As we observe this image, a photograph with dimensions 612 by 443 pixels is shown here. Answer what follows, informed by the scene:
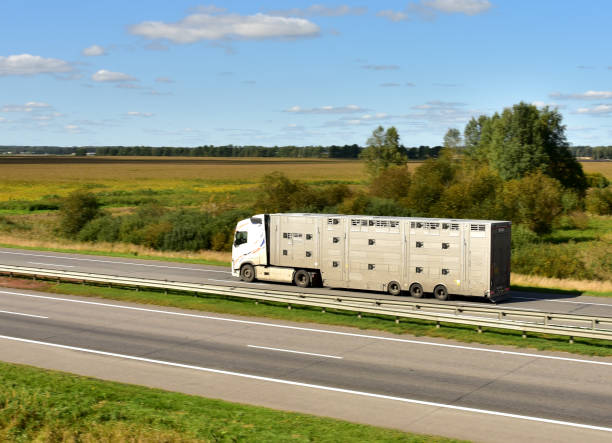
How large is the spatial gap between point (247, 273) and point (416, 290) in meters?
8.79

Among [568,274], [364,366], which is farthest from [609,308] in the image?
[364,366]

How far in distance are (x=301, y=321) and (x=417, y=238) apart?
663cm

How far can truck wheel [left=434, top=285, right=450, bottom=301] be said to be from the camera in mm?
26750

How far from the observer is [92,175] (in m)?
144

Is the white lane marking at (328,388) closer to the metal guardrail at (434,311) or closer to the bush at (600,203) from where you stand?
the metal guardrail at (434,311)

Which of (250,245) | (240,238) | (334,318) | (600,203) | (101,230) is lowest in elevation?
(334,318)

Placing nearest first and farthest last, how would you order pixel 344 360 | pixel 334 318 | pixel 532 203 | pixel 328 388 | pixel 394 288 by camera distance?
pixel 328 388 < pixel 344 360 < pixel 334 318 < pixel 394 288 < pixel 532 203

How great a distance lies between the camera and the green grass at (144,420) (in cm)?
1218

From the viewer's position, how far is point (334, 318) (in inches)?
934

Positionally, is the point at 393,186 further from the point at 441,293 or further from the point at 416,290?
the point at 441,293

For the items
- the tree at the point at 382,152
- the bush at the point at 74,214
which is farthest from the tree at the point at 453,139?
the bush at the point at 74,214

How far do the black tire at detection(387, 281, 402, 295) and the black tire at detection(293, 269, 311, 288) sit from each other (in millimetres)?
3918

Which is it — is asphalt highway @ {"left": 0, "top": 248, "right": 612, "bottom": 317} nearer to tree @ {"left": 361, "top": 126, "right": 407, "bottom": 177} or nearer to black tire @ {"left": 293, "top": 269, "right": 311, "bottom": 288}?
black tire @ {"left": 293, "top": 269, "right": 311, "bottom": 288}

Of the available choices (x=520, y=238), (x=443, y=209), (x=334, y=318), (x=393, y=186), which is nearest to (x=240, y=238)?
(x=334, y=318)
